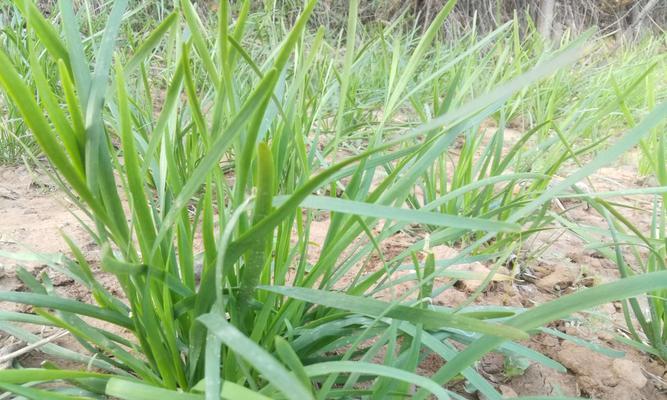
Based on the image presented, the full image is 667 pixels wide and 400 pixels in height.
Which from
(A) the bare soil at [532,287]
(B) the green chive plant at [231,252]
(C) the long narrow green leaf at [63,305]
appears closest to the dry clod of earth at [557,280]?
(A) the bare soil at [532,287]

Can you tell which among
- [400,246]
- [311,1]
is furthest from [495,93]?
[400,246]

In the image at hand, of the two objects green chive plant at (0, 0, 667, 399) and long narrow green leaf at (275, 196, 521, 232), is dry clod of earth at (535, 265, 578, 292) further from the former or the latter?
long narrow green leaf at (275, 196, 521, 232)

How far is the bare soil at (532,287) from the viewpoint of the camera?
0.67 metres

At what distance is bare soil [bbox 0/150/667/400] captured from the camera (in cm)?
67

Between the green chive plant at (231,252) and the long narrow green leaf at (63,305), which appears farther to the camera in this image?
the long narrow green leaf at (63,305)

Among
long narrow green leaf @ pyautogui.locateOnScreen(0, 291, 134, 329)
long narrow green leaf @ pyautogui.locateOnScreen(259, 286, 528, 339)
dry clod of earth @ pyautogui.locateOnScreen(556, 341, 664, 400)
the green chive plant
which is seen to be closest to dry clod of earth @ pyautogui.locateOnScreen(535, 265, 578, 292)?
dry clod of earth @ pyautogui.locateOnScreen(556, 341, 664, 400)

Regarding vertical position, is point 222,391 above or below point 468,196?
above

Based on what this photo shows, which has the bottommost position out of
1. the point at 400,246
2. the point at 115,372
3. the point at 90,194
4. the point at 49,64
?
the point at 400,246

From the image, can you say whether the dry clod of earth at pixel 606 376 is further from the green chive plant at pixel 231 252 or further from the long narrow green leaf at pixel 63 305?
the long narrow green leaf at pixel 63 305

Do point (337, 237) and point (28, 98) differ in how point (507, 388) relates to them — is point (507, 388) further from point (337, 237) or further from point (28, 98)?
point (28, 98)

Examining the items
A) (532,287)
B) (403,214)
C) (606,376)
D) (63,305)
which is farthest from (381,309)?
(532,287)

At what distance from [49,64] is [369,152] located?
5.07ft

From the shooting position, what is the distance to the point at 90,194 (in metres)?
0.39

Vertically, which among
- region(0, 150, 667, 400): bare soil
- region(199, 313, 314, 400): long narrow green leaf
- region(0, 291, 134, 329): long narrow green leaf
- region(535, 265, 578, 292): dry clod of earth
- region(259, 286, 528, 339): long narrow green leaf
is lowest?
region(535, 265, 578, 292): dry clod of earth
